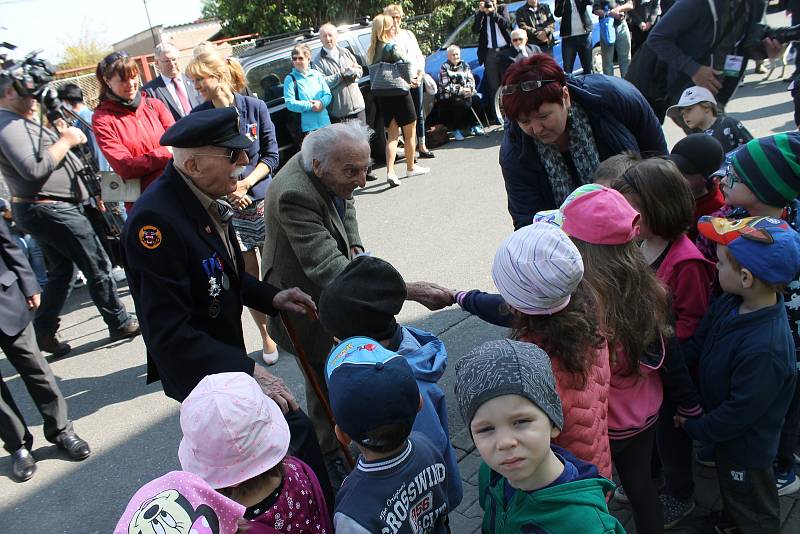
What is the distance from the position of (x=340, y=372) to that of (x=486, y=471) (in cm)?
51

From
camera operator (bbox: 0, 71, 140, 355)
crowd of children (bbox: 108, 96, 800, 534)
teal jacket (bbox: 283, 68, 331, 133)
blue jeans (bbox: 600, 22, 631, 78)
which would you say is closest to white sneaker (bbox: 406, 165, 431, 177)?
teal jacket (bbox: 283, 68, 331, 133)

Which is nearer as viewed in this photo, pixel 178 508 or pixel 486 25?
pixel 178 508

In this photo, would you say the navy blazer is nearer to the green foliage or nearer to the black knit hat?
the black knit hat

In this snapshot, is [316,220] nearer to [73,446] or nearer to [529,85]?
[529,85]

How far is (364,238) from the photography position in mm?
6477

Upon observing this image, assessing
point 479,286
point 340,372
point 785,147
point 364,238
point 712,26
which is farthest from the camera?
point 364,238

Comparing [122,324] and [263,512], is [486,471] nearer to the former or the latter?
[263,512]

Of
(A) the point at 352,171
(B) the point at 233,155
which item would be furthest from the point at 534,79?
(B) the point at 233,155

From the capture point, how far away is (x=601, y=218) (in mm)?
2014

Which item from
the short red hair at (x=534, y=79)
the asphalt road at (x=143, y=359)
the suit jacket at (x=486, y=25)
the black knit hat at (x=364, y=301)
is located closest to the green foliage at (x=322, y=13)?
the suit jacket at (x=486, y=25)

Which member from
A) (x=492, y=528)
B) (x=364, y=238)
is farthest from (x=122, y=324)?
(x=492, y=528)

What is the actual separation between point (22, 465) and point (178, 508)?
2.97 meters

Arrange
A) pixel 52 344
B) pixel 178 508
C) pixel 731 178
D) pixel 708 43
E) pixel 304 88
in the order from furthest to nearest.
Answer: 1. pixel 304 88
2. pixel 52 344
3. pixel 708 43
4. pixel 731 178
5. pixel 178 508

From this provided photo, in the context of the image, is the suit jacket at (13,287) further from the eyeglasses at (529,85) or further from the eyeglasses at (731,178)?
the eyeglasses at (731,178)
